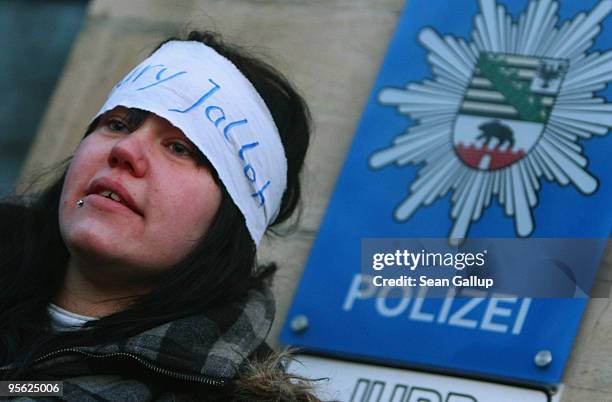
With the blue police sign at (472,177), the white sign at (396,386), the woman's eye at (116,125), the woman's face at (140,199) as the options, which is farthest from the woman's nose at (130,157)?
the blue police sign at (472,177)

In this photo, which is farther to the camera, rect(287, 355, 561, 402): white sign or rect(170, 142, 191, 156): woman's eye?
rect(287, 355, 561, 402): white sign


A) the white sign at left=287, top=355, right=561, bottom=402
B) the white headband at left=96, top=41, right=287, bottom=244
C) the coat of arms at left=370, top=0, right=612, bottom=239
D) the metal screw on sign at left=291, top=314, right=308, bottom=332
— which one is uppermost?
the coat of arms at left=370, top=0, right=612, bottom=239

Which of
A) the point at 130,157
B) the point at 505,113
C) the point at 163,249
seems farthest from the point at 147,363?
the point at 505,113

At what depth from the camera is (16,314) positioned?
252 centimetres

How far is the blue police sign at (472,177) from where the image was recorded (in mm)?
2867

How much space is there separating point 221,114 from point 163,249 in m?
0.30

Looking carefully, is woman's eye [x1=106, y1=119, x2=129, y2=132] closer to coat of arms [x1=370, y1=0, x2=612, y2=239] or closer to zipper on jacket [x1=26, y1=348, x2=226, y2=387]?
zipper on jacket [x1=26, y1=348, x2=226, y2=387]

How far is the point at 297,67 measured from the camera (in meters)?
3.60

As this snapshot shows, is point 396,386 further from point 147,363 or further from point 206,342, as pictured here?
point 147,363

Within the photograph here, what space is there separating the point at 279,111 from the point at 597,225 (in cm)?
68

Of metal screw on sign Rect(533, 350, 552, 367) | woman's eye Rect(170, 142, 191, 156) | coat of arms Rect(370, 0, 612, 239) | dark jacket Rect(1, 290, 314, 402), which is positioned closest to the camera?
dark jacket Rect(1, 290, 314, 402)

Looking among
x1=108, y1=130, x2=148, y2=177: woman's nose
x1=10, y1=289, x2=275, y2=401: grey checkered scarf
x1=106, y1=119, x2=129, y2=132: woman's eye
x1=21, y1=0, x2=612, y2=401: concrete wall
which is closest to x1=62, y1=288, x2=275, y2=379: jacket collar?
x1=10, y1=289, x2=275, y2=401: grey checkered scarf

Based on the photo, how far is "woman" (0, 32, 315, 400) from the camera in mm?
2354

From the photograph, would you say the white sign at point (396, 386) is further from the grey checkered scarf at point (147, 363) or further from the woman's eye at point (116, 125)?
the woman's eye at point (116, 125)
